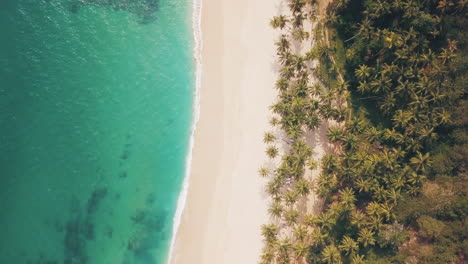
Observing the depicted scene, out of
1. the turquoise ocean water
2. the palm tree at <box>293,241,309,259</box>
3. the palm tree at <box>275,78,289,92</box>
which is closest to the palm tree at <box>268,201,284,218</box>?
the palm tree at <box>293,241,309,259</box>

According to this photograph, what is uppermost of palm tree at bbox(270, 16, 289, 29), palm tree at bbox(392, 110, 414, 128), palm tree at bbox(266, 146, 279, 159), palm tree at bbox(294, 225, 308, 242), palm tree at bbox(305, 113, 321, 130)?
palm tree at bbox(270, 16, 289, 29)

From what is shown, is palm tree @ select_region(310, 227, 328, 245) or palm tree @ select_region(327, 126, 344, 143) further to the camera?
palm tree @ select_region(327, 126, 344, 143)

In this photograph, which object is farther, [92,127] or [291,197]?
[92,127]

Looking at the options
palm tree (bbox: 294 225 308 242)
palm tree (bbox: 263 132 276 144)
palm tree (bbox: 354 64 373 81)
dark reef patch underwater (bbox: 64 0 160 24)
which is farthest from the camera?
dark reef patch underwater (bbox: 64 0 160 24)

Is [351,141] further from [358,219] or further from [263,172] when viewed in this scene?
[263,172]

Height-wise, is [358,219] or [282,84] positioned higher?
[282,84]

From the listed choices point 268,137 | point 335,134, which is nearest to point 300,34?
point 335,134

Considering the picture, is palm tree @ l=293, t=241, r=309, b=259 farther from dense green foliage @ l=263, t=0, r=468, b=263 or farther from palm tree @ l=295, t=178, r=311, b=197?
palm tree @ l=295, t=178, r=311, b=197
